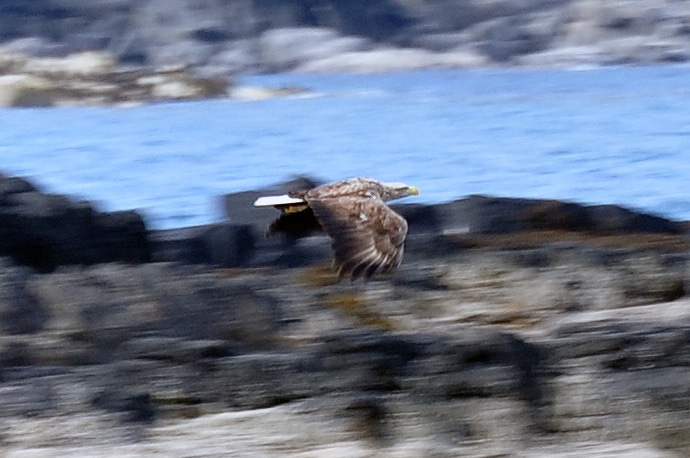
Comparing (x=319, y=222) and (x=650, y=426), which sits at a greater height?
(x=319, y=222)

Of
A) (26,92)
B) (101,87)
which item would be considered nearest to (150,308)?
(26,92)

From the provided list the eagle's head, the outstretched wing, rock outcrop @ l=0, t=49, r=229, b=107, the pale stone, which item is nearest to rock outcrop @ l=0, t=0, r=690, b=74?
rock outcrop @ l=0, t=49, r=229, b=107

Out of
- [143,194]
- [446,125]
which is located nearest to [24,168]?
[143,194]

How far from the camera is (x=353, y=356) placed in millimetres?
4500

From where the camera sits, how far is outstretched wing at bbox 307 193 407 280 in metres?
5.36

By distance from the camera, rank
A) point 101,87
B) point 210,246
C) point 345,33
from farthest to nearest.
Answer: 1. point 345,33
2. point 101,87
3. point 210,246

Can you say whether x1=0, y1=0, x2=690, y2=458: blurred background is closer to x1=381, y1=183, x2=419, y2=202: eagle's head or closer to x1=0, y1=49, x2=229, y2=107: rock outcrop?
x1=381, y1=183, x2=419, y2=202: eagle's head

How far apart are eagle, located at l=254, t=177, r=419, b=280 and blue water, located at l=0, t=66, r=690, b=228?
8.88 metres

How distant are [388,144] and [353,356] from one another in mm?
23356

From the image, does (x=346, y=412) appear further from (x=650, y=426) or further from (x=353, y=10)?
(x=353, y=10)

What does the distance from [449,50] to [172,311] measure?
46783 millimetres

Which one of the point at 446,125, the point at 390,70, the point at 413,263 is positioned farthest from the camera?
the point at 390,70

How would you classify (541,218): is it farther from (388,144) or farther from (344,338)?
(388,144)

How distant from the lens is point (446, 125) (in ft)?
104
